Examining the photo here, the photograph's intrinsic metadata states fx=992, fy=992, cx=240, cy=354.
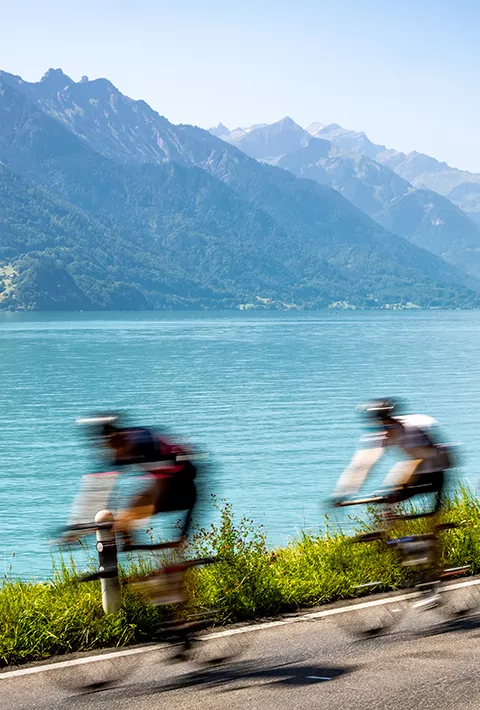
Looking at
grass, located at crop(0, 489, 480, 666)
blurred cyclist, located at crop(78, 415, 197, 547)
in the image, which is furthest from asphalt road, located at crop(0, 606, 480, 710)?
blurred cyclist, located at crop(78, 415, 197, 547)

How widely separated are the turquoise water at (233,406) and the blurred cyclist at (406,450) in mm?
5394

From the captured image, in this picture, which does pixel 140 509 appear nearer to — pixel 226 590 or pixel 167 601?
pixel 167 601

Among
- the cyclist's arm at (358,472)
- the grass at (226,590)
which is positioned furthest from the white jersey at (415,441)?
the grass at (226,590)

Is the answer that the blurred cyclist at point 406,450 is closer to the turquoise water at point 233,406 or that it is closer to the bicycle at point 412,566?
the bicycle at point 412,566

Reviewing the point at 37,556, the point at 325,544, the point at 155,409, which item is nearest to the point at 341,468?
the point at 37,556

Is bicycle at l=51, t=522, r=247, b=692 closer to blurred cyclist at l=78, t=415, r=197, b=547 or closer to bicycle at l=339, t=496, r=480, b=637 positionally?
blurred cyclist at l=78, t=415, r=197, b=547

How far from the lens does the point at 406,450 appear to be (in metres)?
8.38

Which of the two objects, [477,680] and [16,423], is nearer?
[477,680]

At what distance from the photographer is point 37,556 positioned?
31.2 meters

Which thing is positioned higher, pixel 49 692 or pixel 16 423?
pixel 49 692

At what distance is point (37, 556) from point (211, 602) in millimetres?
23295

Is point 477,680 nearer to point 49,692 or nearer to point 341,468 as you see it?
point 49,692

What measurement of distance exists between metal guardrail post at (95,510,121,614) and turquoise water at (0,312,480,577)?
3597 mm

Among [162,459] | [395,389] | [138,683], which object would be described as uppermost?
[162,459]
